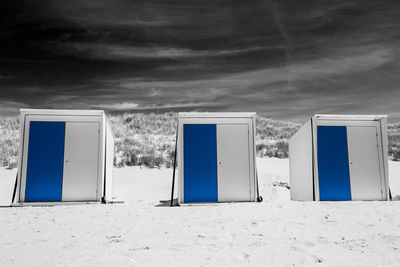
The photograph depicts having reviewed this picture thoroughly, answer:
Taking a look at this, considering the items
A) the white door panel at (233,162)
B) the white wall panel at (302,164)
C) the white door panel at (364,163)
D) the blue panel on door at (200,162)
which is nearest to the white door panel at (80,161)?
the blue panel on door at (200,162)

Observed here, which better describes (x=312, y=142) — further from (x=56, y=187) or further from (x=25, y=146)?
(x=25, y=146)

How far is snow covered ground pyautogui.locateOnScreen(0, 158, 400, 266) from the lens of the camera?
3564mm

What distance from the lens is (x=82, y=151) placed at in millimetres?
7328

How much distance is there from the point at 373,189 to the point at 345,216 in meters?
2.25

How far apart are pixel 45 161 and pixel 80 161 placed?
76 cm

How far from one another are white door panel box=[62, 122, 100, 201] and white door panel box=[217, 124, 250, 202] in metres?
2.86

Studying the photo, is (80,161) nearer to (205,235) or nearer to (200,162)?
(200,162)

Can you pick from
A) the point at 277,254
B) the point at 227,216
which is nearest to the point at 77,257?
the point at 277,254

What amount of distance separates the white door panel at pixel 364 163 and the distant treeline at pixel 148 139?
28.0 feet

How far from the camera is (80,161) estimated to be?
23.9 feet

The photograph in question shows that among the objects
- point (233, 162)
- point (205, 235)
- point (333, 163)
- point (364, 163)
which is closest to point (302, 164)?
point (333, 163)

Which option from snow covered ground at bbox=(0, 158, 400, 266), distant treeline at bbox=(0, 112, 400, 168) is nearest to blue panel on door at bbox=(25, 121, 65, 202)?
snow covered ground at bbox=(0, 158, 400, 266)

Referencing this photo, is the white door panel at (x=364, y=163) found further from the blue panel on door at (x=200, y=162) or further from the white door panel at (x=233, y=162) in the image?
the blue panel on door at (x=200, y=162)

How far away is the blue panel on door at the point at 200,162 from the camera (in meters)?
7.29
